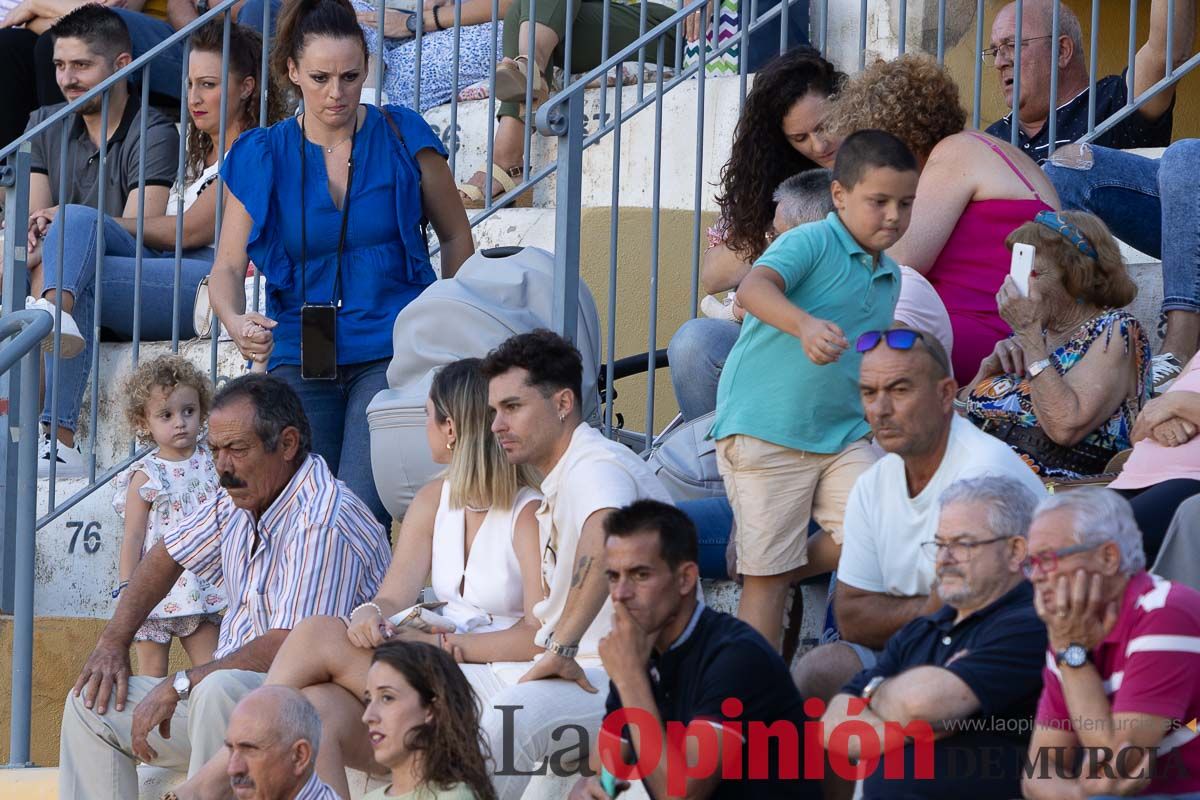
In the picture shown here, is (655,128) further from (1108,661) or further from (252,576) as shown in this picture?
(1108,661)

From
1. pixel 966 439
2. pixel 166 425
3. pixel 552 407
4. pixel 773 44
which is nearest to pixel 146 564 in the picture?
pixel 166 425

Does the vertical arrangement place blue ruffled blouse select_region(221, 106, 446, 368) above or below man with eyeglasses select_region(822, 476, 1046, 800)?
above

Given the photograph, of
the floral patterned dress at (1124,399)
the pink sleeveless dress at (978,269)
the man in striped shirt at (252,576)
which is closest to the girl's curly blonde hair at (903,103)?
the pink sleeveless dress at (978,269)

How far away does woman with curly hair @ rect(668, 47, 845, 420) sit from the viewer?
20.6ft

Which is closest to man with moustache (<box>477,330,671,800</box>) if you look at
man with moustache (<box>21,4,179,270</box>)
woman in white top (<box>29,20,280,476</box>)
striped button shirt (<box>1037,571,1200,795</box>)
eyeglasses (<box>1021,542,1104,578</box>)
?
eyeglasses (<box>1021,542,1104,578</box>)

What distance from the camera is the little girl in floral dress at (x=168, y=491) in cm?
658

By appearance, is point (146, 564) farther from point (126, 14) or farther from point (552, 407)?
point (126, 14)

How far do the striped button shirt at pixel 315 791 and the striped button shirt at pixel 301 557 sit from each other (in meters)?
0.77

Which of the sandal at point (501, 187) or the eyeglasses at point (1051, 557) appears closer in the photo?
the eyeglasses at point (1051, 557)

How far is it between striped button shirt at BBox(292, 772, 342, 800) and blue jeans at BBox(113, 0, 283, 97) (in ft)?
13.8

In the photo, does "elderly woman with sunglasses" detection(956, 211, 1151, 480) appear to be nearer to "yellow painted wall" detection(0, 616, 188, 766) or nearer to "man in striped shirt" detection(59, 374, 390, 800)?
"man in striped shirt" detection(59, 374, 390, 800)

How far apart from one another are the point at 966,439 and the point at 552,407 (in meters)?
1.03

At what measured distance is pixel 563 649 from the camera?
481 cm

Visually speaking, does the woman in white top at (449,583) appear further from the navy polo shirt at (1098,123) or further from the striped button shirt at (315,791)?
the navy polo shirt at (1098,123)
